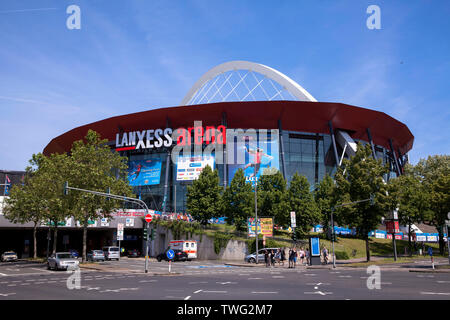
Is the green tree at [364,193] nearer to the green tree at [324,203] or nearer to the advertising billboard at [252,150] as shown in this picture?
Result: the green tree at [324,203]

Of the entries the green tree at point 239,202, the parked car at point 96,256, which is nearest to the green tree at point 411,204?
the green tree at point 239,202

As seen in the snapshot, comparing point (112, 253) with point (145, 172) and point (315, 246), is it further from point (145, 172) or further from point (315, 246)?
point (145, 172)

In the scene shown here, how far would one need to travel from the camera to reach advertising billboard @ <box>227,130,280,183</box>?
71062 mm

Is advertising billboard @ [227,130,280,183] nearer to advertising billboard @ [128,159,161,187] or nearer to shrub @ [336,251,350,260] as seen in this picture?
advertising billboard @ [128,159,161,187]

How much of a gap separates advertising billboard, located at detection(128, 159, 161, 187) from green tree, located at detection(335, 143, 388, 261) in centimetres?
4312

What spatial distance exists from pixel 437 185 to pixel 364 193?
11588mm

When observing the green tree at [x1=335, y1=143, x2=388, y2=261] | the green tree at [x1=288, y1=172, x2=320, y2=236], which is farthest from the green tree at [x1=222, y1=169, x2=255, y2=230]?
the green tree at [x1=335, y1=143, x2=388, y2=261]

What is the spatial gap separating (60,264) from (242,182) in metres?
29.3

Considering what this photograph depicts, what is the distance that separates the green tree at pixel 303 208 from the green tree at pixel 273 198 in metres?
1.12

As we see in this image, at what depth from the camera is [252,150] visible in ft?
233

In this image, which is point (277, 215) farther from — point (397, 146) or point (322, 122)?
point (397, 146)

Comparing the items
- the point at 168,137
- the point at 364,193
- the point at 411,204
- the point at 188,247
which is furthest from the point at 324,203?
the point at 168,137

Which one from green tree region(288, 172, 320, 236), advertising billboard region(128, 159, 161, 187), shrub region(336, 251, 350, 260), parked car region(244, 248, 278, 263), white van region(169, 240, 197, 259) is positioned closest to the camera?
parked car region(244, 248, 278, 263)
